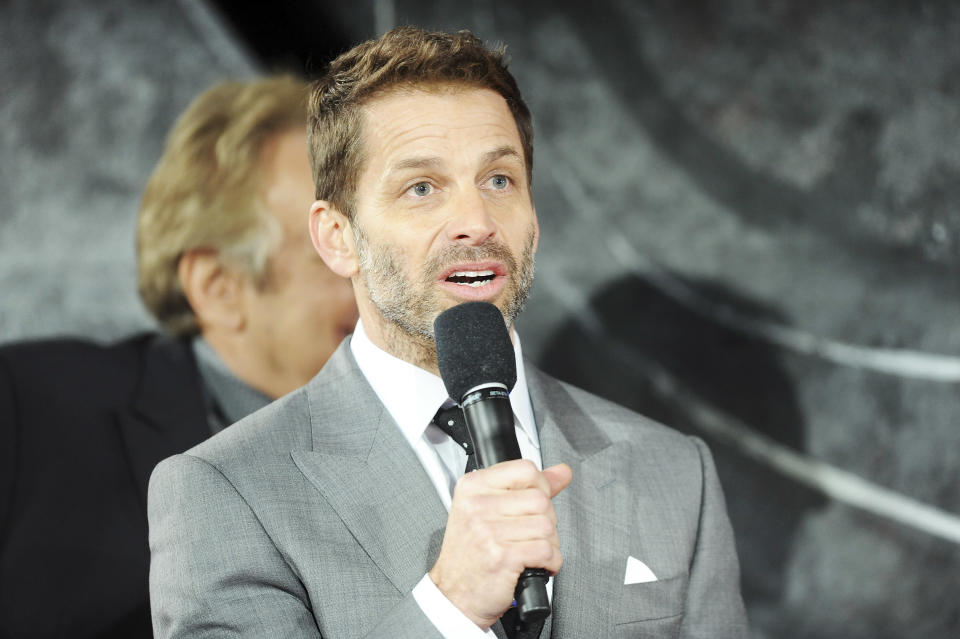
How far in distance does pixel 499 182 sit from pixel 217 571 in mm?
873

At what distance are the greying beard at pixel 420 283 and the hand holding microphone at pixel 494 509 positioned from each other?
277 millimetres

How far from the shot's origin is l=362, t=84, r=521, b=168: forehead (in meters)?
1.88

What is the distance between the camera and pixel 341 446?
1889 millimetres

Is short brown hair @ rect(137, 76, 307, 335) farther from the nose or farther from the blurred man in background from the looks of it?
the nose

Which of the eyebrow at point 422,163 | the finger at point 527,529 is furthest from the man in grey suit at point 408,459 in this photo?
the finger at point 527,529

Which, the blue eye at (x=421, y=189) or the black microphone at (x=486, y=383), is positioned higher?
the blue eye at (x=421, y=189)

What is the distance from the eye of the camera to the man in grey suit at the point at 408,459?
1705mm

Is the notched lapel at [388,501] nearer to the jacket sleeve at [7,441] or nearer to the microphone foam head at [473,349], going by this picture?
the microphone foam head at [473,349]

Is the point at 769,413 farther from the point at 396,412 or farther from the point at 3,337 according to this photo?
the point at 3,337

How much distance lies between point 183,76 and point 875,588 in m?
2.45

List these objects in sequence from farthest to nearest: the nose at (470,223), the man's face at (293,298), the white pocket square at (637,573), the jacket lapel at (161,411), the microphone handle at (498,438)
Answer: the man's face at (293,298) → the jacket lapel at (161,411) → the white pocket square at (637,573) → the nose at (470,223) → the microphone handle at (498,438)

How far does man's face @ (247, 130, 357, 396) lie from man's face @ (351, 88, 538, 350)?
95 centimetres

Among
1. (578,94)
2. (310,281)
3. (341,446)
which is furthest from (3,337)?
(578,94)

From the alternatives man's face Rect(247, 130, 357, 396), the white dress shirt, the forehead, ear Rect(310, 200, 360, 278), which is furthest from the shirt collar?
man's face Rect(247, 130, 357, 396)
